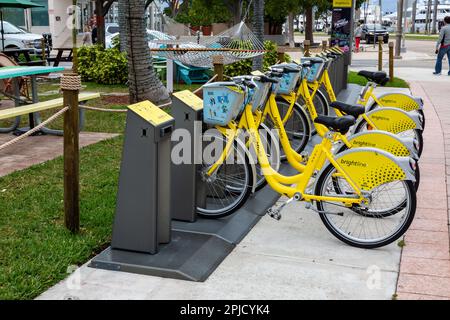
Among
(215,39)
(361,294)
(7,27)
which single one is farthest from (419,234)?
(7,27)

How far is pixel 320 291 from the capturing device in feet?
12.5

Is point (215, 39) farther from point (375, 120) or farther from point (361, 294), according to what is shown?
point (361, 294)

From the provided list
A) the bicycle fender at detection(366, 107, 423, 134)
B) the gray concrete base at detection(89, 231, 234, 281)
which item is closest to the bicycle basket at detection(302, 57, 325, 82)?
the bicycle fender at detection(366, 107, 423, 134)

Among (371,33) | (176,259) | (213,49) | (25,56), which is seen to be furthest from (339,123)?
(371,33)

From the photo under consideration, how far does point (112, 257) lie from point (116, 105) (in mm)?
7319

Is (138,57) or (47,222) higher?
(138,57)

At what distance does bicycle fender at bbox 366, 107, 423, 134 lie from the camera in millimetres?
5957

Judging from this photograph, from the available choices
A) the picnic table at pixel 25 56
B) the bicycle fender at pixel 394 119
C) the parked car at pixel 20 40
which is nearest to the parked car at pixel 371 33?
the parked car at pixel 20 40

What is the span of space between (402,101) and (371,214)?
92.3 inches

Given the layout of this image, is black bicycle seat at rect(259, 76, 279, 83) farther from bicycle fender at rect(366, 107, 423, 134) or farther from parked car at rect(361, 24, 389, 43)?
parked car at rect(361, 24, 389, 43)

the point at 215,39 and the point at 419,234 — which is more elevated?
the point at 215,39

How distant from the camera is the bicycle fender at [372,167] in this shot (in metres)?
4.37

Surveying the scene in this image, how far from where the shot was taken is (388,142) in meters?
4.97

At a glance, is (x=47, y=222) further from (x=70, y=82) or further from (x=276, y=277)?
(x=276, y=277)
